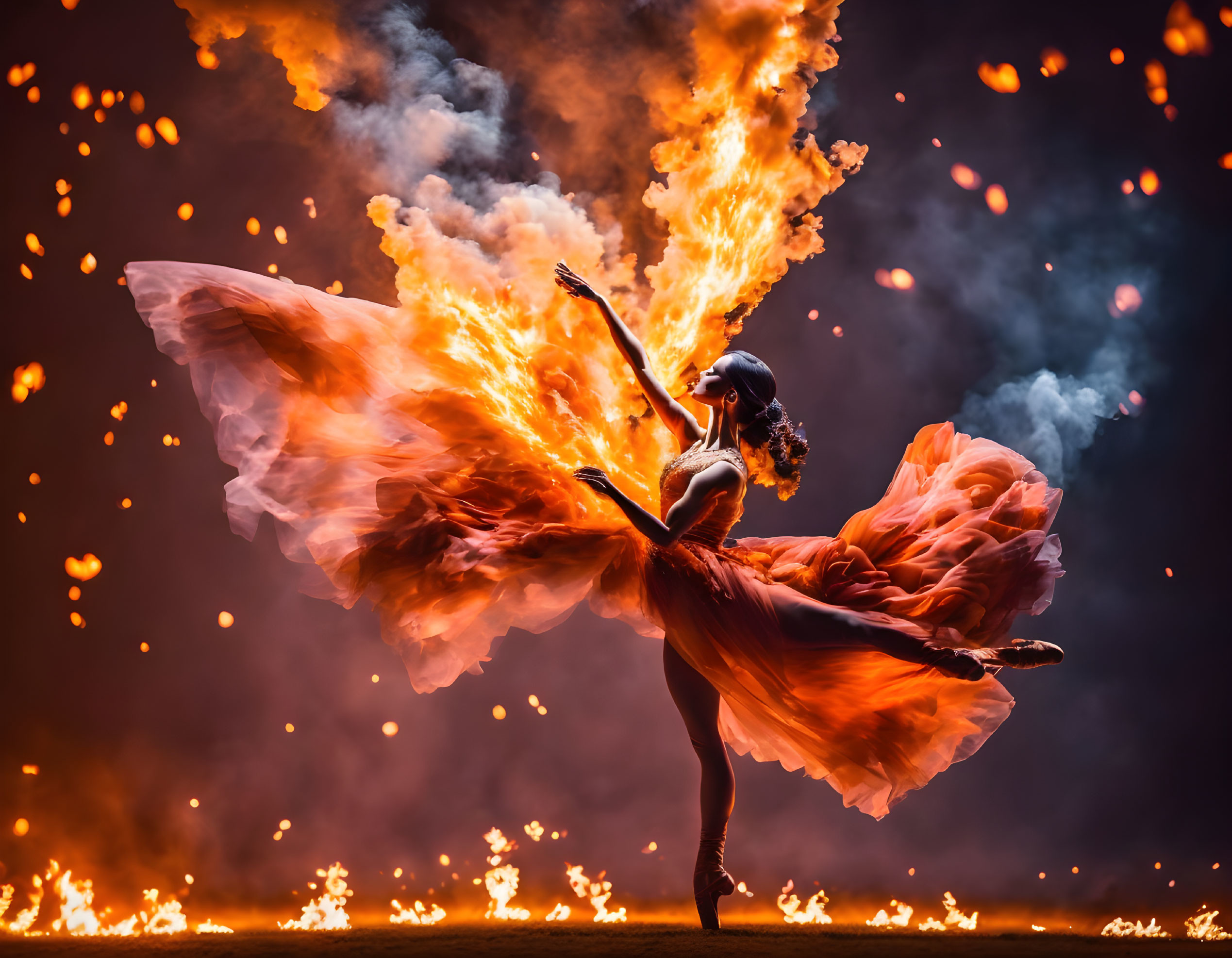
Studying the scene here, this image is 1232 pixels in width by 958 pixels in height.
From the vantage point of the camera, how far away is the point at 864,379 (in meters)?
4.27

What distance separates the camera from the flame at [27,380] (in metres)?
3.89

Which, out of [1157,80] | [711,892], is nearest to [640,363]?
[711,892]

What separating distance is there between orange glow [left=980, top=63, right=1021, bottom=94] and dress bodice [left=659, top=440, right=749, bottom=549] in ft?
8.70

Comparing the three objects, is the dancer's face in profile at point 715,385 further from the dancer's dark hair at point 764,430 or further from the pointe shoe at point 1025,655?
the pointe shoe at point 1025,655

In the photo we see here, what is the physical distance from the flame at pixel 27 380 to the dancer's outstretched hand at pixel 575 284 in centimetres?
251

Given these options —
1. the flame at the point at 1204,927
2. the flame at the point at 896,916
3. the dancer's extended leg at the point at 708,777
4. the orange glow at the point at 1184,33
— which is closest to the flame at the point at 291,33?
the dancer's extended leg at the point at 708,777

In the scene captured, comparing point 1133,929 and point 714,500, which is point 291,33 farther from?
point 1133,929

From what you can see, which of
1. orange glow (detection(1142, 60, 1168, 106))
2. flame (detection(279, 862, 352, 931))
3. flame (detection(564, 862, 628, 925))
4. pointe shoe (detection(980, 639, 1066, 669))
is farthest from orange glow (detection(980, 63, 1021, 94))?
flame (detection(279, 862, 352, 931))

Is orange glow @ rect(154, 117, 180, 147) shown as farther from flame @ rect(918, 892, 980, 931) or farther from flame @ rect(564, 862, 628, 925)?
flame @ rect(918, 892, 980, 931)

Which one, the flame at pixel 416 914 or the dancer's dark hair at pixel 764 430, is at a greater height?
the dancer's dark hair at pixel 764 430

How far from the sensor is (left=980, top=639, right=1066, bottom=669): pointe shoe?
2580 mm

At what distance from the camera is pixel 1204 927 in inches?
156

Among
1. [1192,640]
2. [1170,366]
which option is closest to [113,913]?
[1192,640]

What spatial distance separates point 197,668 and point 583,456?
6.90 feet
